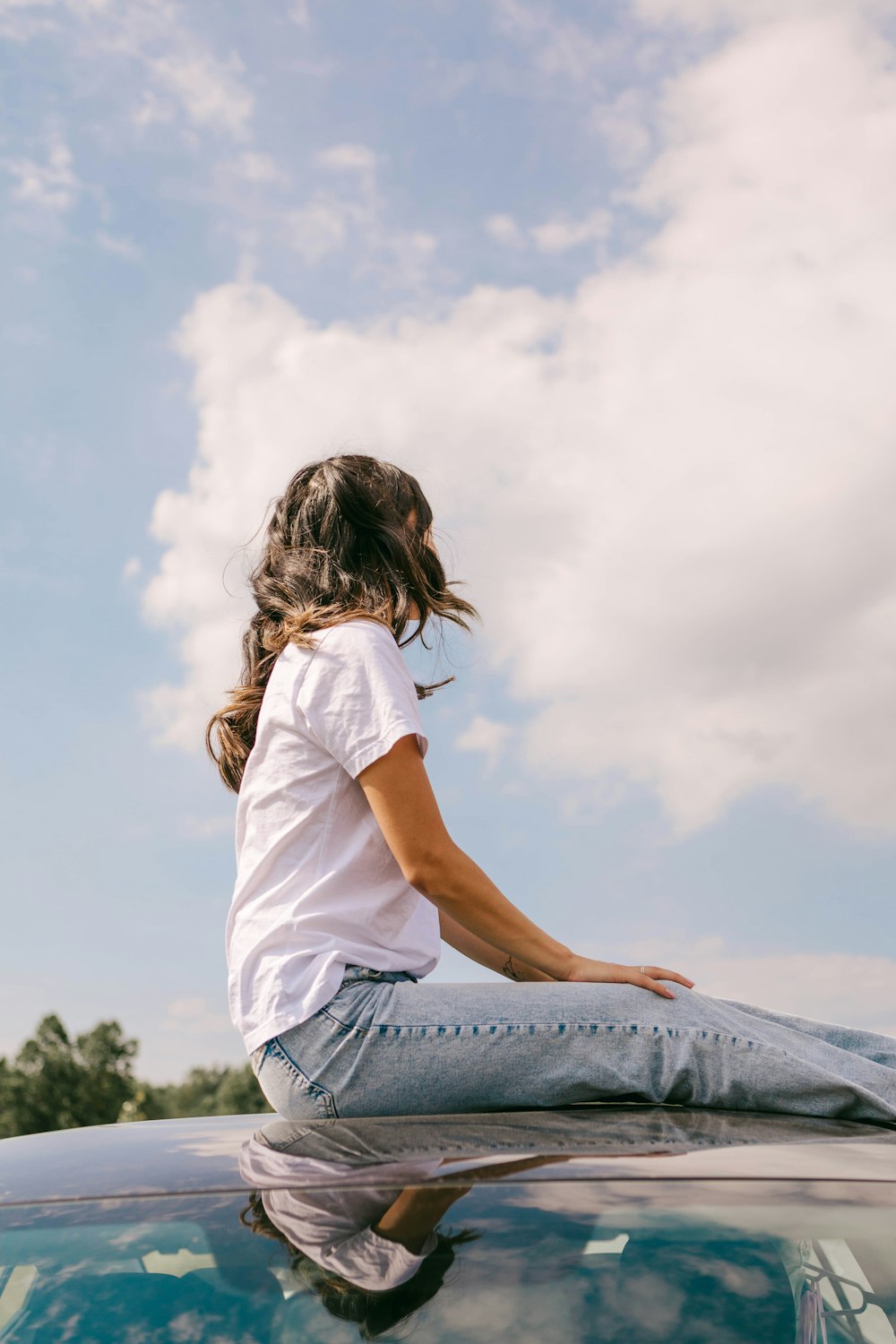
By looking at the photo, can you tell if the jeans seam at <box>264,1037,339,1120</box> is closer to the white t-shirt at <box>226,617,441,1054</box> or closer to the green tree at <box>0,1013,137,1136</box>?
the white t-shirt at <box>226,617,441,1054</box>

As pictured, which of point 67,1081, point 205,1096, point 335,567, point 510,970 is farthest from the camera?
point 205,1096

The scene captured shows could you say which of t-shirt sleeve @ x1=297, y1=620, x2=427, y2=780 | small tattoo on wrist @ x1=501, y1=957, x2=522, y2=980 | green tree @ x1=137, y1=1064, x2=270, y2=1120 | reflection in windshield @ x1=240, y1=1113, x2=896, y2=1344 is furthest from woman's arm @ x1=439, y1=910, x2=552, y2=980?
green tree @ x1=137, y1=1064, x2=270, y2=1120

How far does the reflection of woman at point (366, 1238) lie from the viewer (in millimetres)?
1395

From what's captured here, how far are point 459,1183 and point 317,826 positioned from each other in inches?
39.3

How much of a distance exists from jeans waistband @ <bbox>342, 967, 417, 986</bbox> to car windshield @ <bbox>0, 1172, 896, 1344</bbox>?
29.1 inches

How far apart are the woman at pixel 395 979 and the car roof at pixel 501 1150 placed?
0.10 m

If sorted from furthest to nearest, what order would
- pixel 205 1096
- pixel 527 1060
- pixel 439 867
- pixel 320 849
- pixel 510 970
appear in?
1. pixel 205 1096
2. pixel 510 970
3. pixel 320 849
4. pixel 439 867
5. pixel 527 1060

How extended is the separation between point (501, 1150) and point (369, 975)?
2.36 ft

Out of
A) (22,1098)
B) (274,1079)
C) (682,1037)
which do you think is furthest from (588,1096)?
(22,1098)

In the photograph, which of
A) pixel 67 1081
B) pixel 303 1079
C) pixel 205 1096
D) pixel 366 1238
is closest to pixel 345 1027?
pixel 303 1079

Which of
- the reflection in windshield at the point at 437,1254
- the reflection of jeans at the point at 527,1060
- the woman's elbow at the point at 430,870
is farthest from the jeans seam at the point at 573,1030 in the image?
the reflection in windshield at the point at 437,1254

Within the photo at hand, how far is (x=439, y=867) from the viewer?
2.29 m

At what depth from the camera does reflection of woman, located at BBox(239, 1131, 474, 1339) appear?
4.58 feet

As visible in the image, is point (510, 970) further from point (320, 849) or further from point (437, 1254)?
point (437, 1254)
